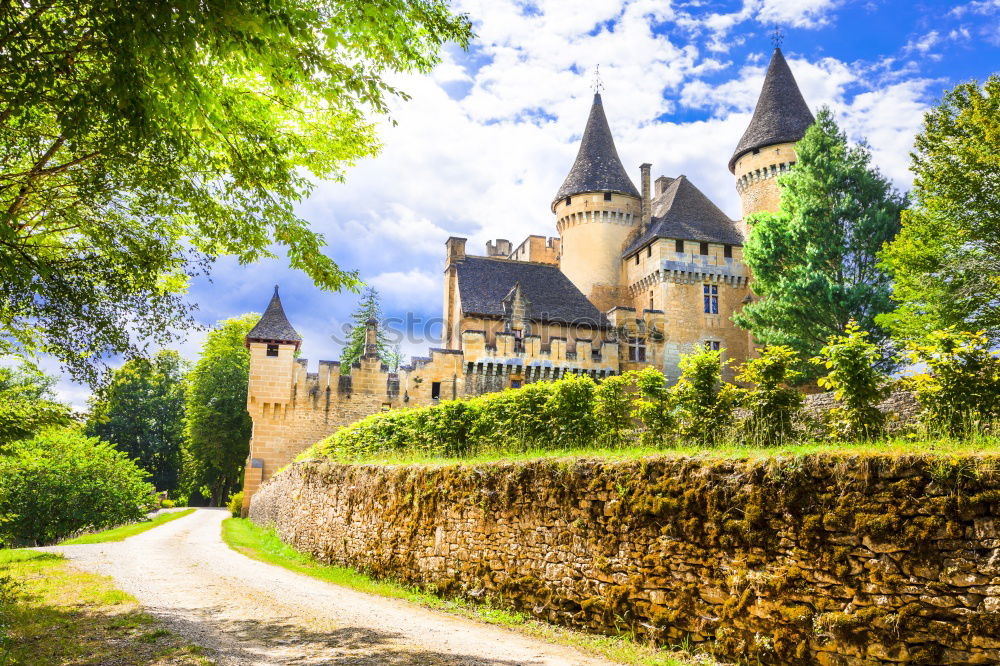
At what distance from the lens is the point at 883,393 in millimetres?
7473

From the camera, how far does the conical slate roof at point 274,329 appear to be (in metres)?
29.4

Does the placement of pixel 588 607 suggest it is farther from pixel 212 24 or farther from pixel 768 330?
pixel 768 330

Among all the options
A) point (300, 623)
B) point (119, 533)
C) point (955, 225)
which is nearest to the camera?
point (300, 623)

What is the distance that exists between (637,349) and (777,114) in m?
14.4

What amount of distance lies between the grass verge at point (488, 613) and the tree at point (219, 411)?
88.5 feet

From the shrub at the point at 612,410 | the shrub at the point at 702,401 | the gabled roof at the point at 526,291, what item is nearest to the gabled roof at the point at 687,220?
the gabled roof at the point at 526,291

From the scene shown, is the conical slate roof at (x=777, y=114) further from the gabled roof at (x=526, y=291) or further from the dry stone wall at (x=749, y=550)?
the dry stone wall at (x=749, y=550)

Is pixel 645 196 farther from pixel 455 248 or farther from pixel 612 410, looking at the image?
pixel 612 410

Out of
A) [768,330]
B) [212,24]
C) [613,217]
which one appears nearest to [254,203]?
[212,24]

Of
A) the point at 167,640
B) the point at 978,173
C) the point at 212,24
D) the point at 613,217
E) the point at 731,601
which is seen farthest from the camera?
the point at 613,217

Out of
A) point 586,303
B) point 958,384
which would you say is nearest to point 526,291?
point 586,303

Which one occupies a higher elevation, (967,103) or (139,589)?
(967,103)

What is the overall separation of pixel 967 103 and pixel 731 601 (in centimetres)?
1922

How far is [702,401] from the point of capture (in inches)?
356
